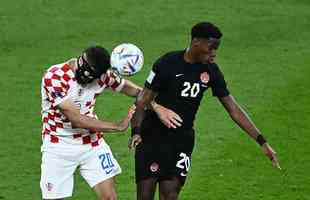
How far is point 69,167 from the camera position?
1148cm

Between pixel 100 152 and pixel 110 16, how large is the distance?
14558 millimetres

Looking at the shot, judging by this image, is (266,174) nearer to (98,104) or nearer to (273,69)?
(98,104)

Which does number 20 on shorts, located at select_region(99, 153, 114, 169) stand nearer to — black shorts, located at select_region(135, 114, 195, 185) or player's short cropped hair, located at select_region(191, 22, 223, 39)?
black shorts, located at select_region(135, 114, 195, 185)

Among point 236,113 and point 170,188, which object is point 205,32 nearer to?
point 236,113

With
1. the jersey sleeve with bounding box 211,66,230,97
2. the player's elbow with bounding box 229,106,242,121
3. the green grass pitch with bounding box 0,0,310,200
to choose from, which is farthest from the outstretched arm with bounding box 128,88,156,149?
the green grass pitch with bounding box 0,0,310,200

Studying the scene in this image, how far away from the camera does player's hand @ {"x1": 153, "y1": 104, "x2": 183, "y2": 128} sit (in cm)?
1097

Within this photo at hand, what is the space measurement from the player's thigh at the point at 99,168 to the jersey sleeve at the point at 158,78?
982 mm

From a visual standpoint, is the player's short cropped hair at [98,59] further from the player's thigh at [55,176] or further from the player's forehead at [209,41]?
the player's thigh at [55,176]

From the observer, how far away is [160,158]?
1139cm

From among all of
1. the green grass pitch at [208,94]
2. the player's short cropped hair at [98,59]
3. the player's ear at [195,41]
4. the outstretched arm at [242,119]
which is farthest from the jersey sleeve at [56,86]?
the green grass pitch at [208,94]

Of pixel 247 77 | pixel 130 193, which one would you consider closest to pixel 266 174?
pixel 130 193

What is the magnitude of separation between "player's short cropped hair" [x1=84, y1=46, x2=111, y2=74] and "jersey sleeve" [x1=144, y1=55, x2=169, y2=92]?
496mm

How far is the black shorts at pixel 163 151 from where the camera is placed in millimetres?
11359

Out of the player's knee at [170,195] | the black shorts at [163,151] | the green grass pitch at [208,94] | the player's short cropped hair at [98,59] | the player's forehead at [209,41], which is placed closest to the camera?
the player's forehead at [209,41]
